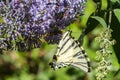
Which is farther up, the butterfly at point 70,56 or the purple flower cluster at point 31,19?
the purple flower cluster at point 31,19

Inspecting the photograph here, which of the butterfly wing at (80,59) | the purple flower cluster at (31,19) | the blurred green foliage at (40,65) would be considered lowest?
the blurred green foliage at (40,65)

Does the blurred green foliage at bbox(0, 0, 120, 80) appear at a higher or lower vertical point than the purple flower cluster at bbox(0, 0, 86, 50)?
lower

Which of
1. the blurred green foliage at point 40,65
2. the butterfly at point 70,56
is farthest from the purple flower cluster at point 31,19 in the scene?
the blurred green foliage at point 40,65

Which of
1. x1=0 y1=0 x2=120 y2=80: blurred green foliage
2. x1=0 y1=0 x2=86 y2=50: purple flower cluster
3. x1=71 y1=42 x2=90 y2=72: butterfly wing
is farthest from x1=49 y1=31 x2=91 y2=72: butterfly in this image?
x1=0 y1=0 x2=120 y2=80: blurred green foliage

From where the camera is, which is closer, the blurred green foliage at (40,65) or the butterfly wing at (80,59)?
the butterfly wing at (80,59)

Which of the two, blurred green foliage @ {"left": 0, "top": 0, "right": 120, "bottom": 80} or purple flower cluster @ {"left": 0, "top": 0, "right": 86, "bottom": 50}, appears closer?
purple flower cluster @ {"left": 0, "top": 0, "right": 86, "bottom": 50}

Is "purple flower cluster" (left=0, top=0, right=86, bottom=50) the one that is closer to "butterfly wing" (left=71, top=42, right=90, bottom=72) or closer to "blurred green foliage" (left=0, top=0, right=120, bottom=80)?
"butterfly wing" (left=71, top=42, right=90, bottom=72)

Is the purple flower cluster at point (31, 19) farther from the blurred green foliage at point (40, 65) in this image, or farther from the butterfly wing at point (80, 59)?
the blurred green foliage at point (40, 65)
